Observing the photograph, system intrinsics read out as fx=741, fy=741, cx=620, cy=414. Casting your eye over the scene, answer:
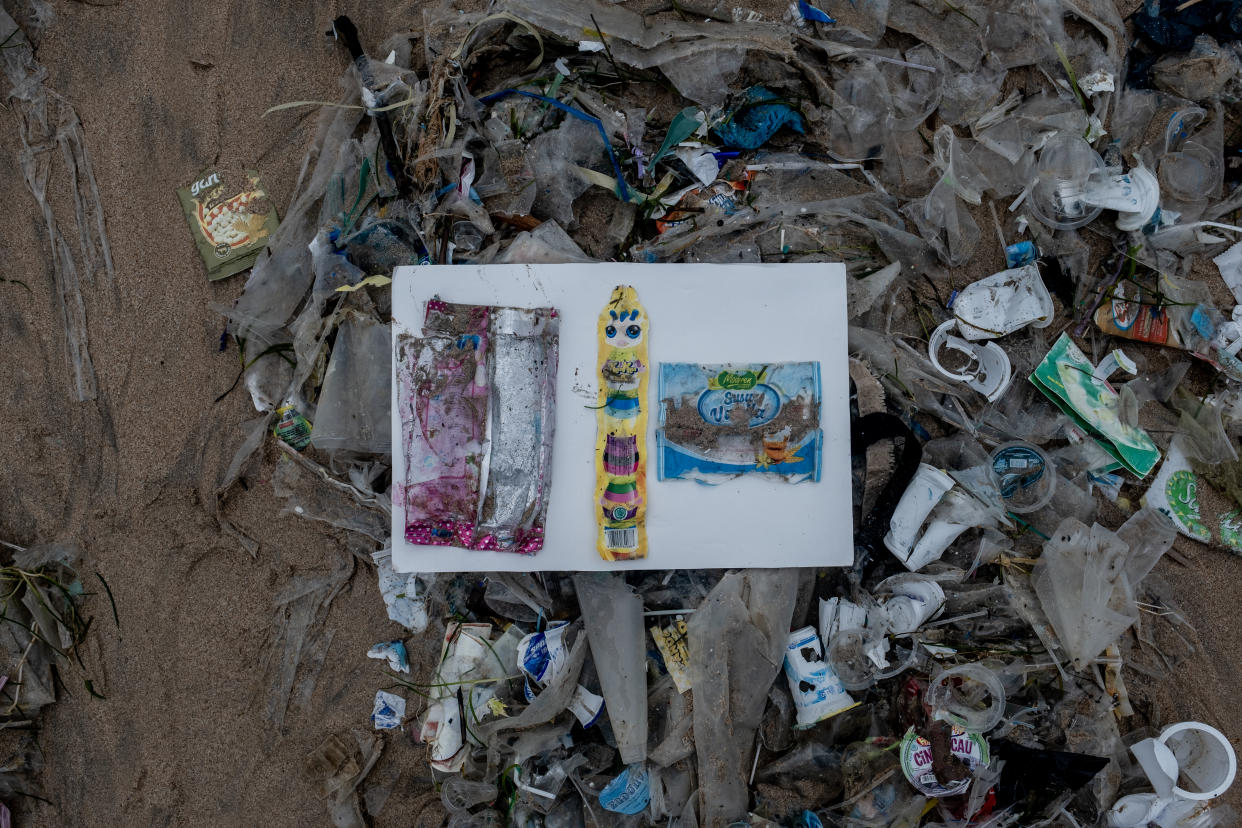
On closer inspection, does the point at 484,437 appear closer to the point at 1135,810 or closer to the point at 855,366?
the point at 855,366

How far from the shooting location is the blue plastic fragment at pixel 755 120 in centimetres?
169

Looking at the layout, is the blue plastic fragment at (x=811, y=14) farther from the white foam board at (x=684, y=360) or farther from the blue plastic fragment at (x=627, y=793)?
the blue plastic fragment at (x=627, y=793)

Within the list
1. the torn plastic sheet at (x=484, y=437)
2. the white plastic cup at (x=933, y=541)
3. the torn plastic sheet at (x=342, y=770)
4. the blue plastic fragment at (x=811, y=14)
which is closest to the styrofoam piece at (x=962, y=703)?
the white plastic cup at (x=933, y=541)

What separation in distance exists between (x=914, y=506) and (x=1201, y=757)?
779mm

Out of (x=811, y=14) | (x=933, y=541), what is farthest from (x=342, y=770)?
(x=811, y=14)

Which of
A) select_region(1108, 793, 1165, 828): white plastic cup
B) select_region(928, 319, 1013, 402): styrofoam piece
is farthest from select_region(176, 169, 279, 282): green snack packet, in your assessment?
select_region(1108, 793, 1165, 828): white plastic cup

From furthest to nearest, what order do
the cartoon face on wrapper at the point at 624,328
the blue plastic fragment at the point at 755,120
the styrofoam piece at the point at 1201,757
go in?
the blue plastic fragment at the point at 755,120 < the cartoon face on wrapper at the point at 624,328 < the styrofoam piece at the point at 1201,757

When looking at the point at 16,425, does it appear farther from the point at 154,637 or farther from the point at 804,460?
the point at 804,460

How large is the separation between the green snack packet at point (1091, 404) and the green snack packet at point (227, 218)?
71.3 inches

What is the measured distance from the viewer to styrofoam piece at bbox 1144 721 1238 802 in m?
1.48

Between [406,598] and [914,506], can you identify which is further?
[406,598]

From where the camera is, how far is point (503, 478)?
1561 millimetres

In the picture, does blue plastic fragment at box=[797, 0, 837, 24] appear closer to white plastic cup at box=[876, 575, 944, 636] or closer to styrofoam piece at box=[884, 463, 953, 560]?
styrofoam piece at box=[884, 463, 953, 560]

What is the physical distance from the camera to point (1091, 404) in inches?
64.4
